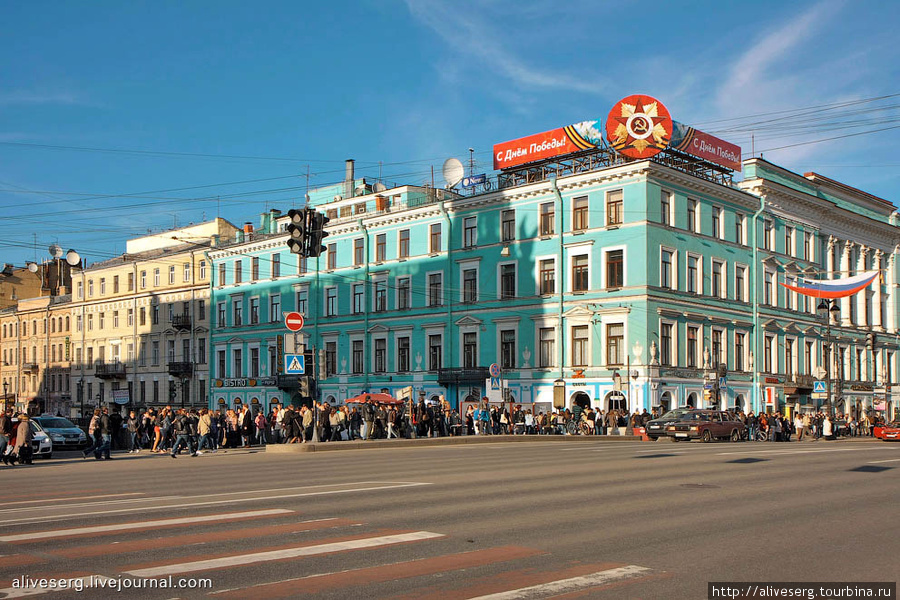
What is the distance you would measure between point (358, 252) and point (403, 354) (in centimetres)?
853

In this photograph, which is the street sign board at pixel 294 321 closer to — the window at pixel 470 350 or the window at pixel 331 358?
the window at pixel 470 350

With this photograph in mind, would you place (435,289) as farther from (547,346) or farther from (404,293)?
(547,346)

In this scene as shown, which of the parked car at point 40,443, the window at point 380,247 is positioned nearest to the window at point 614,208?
the window at point 380,247

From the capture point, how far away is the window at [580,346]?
51625 millimetres

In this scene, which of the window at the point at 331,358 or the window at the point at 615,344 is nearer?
the window at the point at 615,344

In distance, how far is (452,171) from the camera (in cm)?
6181

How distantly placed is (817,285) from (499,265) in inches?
710

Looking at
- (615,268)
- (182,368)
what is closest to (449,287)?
(615,268)

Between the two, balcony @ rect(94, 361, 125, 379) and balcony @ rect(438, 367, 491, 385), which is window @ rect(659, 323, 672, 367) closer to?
balcony @ rect(438, 367, 491, 385)

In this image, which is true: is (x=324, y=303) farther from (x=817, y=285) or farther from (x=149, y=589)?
(x=149, y=589)

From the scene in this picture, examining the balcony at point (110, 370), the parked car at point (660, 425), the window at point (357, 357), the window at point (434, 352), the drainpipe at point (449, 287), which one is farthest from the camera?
the balcony at point (110, 370)

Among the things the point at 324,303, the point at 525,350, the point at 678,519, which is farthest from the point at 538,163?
the point at 678,519

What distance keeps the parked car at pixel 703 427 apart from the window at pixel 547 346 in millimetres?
14642

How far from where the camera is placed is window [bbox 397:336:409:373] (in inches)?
2389
